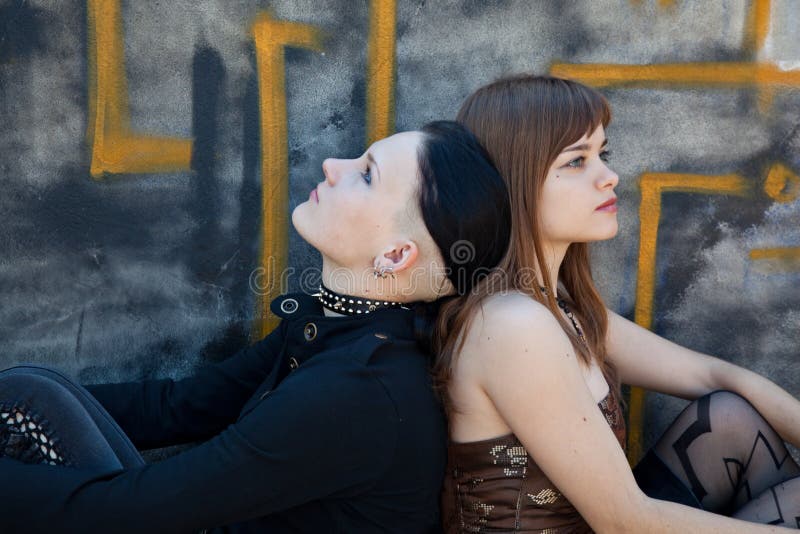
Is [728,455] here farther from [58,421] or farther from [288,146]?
[58,421]

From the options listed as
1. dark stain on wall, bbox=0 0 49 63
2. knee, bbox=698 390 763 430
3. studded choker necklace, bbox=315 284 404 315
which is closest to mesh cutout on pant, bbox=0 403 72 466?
studded choker necklace, bbox=315 284 404 315

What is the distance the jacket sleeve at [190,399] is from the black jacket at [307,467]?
38cm

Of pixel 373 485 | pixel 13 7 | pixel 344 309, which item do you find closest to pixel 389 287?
pixel 344 309

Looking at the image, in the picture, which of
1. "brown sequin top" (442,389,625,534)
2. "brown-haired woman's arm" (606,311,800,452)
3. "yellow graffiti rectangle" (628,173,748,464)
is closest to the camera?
"brown sequin top" (442,389,625,534)

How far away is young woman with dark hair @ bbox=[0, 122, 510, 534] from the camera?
1.61 m

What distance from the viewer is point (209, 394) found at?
236 centimetres

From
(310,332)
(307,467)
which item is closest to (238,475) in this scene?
(307,467)

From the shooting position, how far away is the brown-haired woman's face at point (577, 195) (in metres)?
2.07

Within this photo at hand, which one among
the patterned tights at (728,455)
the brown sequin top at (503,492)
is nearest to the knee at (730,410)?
the patterned tights at (728,455)

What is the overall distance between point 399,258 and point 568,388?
1.65 feet

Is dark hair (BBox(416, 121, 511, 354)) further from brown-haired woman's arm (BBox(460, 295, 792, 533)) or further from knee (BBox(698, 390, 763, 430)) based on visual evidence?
knee (BBox(698, 390, 763, 430))

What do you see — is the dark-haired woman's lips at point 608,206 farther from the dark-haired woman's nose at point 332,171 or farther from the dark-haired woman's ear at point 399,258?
the dark-haired woman's nose at point 332,171

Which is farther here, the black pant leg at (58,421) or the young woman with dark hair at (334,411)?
the black pant leg at (58,421)

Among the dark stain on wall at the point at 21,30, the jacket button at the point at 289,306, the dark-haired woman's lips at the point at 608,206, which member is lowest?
the jacket button at the point at 289,306
